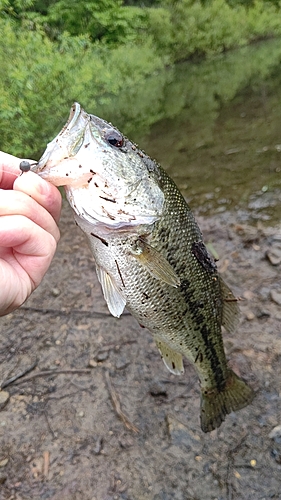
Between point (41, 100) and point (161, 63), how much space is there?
15.1 meters

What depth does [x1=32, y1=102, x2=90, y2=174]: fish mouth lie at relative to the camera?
1.35 m

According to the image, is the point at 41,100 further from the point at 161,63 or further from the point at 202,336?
the point at 161,63

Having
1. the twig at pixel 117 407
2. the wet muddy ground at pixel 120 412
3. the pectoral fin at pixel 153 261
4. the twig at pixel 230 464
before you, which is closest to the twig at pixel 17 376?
the wet muddy ground at pixel 120 412

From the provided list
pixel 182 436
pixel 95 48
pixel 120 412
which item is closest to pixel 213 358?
pixel 182 436

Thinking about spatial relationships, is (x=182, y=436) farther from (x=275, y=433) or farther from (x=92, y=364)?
(x=92, y=364)

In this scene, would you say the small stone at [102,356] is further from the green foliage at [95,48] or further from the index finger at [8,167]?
the green foliage at [95,48]

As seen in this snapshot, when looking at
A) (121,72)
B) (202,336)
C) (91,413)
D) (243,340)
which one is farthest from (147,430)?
(121,72)

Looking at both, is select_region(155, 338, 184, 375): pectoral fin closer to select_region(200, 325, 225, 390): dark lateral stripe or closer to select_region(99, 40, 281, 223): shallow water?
select_region(200, 325, 225, 390): dark lateral stripe

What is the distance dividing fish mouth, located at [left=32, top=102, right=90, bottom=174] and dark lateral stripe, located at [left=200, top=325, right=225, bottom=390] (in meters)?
1.19

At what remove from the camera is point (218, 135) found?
24.2 feet

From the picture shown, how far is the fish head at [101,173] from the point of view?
4.50ft

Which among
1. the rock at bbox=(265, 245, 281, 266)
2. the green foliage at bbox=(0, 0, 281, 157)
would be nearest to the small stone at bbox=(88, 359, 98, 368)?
the rock at bbox=(265, 245, 281, 266)

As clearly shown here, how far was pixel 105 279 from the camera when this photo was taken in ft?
5.57

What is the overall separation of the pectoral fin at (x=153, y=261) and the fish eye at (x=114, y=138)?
42cm
